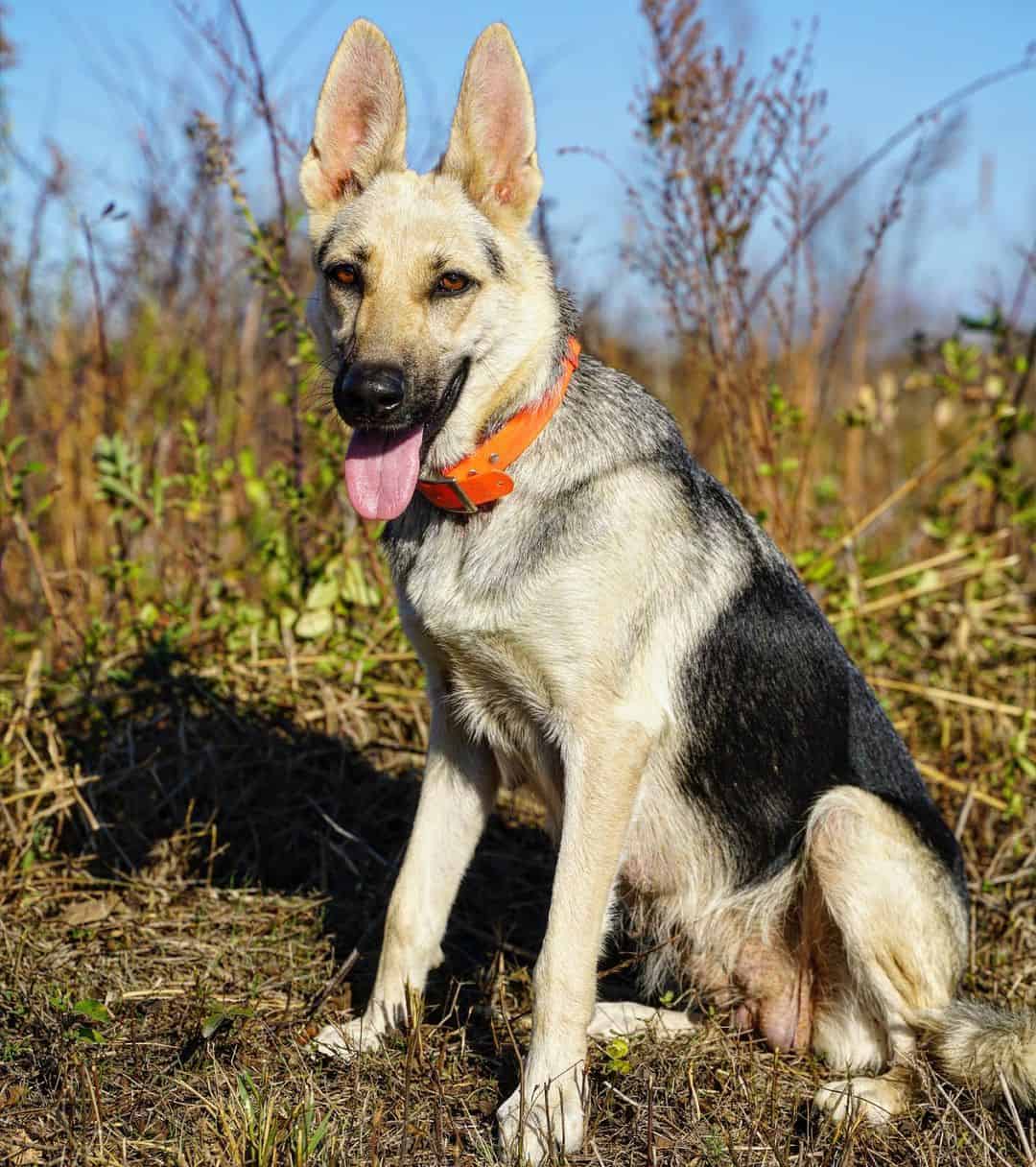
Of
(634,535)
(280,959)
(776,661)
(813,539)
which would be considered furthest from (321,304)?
(813,539)

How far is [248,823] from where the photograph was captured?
403 cm

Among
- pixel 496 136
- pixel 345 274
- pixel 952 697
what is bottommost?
pixel 952 697

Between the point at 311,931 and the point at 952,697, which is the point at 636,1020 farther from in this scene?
the point at 952,697

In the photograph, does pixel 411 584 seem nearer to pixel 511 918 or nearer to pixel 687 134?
pixel 511 918

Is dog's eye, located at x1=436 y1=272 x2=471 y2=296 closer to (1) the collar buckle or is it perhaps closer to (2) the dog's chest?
(1) the collar buckle

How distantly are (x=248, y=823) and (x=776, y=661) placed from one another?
206 centimetres

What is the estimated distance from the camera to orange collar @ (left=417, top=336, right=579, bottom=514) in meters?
2.79

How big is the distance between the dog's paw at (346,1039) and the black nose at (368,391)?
1.61 m

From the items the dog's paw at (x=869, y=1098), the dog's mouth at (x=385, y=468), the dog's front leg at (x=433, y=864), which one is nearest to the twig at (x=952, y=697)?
the dog's paw at (x=869, y=1098)

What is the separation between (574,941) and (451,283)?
5.38 ft

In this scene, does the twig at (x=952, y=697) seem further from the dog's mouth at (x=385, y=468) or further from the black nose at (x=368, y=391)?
the black nose at (x=368, y=391)

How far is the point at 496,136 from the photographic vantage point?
115 inches

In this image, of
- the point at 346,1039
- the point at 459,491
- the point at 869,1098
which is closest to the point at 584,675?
the point at 459,491

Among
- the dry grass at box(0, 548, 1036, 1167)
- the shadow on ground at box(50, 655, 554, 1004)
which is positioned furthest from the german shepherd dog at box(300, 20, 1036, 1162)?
the shadow on ground at box(50, 655, 554, 1004)
